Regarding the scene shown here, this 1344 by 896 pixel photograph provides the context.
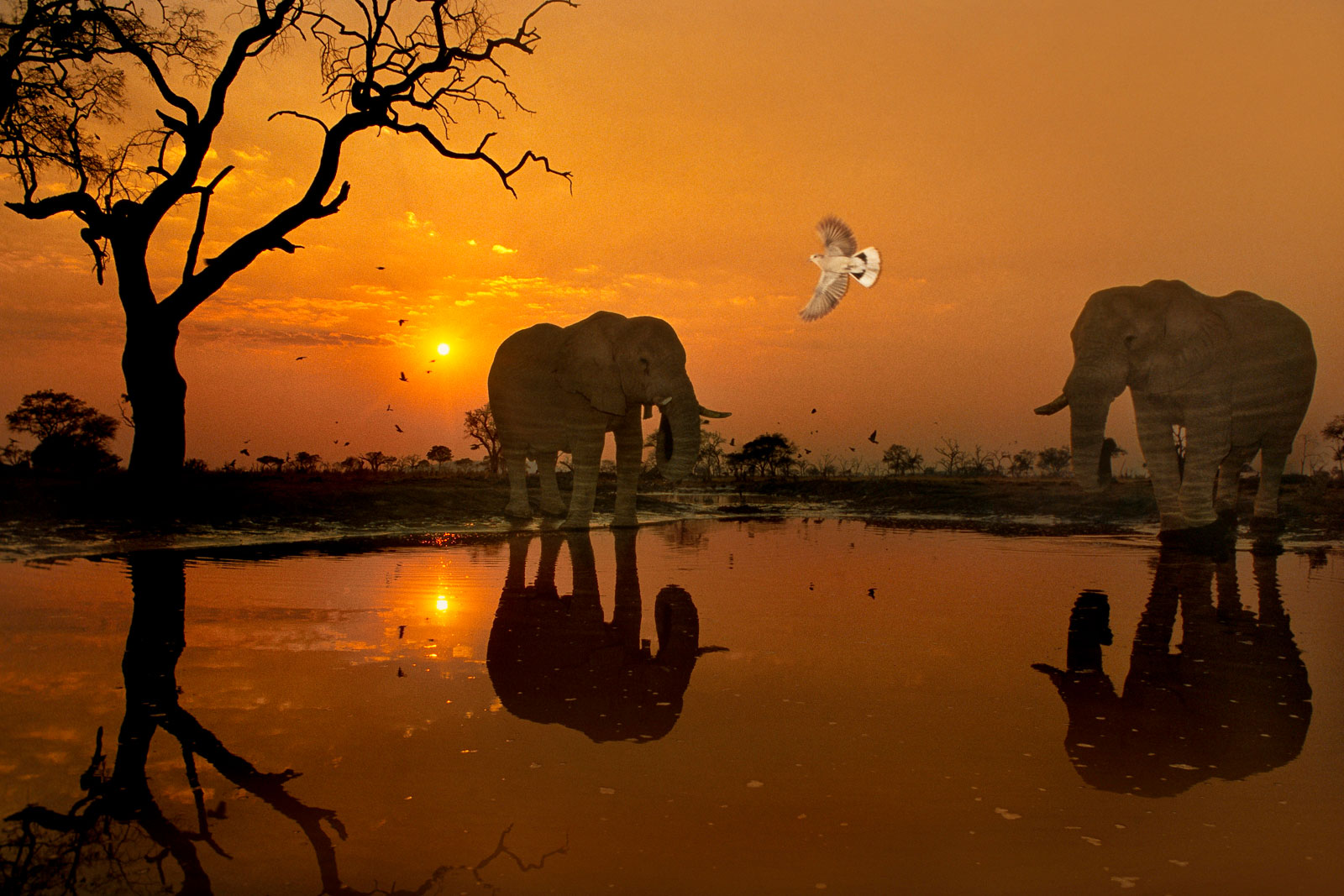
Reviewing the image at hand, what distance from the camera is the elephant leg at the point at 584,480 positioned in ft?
45.5

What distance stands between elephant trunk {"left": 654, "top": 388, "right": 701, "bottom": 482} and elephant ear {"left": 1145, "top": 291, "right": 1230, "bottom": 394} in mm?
6036

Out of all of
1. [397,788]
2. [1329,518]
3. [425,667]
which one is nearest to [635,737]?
[397,788]

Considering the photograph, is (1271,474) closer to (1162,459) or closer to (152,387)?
(1162,459)

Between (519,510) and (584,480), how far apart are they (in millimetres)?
2688

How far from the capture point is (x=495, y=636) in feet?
17.0

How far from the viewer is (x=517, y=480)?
16469 millimetres

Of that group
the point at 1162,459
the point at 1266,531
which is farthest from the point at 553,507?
the point at 1266,531

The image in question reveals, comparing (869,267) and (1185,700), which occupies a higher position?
(869,267)

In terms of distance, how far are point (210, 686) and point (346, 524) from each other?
34.1 ft

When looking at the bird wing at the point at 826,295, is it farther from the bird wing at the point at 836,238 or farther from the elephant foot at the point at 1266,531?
the elephant foot at the point at 1266,531

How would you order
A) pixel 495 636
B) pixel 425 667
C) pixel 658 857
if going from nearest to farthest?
pixel 658 857 < pixel 425 667 < pixel 495 636

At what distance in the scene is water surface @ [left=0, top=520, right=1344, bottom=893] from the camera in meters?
2.39

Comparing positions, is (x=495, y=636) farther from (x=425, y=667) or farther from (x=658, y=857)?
(x=658, y=857)

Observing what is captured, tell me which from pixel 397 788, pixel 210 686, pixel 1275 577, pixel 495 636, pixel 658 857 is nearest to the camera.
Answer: pixel 658 857
